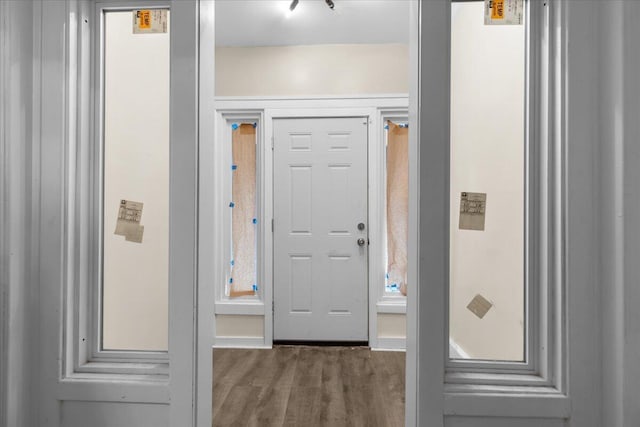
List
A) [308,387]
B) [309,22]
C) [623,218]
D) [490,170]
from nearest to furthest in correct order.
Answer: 1. [623,218]
2. [490,170]
3. [308,387]
4. [309,22]

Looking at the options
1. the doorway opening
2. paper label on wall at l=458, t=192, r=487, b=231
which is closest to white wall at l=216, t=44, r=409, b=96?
the doorway opening

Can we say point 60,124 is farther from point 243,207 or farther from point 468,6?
point 243,207

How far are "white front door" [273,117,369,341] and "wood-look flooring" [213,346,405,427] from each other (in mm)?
267

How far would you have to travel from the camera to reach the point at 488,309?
4.91 ft

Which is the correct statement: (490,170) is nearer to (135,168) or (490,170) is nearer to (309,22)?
(135,168)

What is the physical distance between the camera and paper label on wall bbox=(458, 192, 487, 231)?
139cm

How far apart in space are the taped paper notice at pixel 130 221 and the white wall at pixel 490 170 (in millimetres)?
1119

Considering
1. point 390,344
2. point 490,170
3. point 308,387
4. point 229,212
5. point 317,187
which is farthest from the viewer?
point 229,212

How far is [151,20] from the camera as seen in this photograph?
56.3 inches

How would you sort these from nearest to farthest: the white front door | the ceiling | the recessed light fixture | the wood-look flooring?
the wood-look flooring < the recessed light fixture < the ceiling < the white front door

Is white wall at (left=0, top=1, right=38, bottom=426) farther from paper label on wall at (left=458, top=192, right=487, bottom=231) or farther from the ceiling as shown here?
the ceiling

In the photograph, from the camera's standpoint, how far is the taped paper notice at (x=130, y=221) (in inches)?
56.7

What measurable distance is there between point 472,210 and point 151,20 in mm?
1324

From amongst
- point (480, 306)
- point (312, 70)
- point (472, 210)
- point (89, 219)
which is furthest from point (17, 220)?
point (312, 70)
